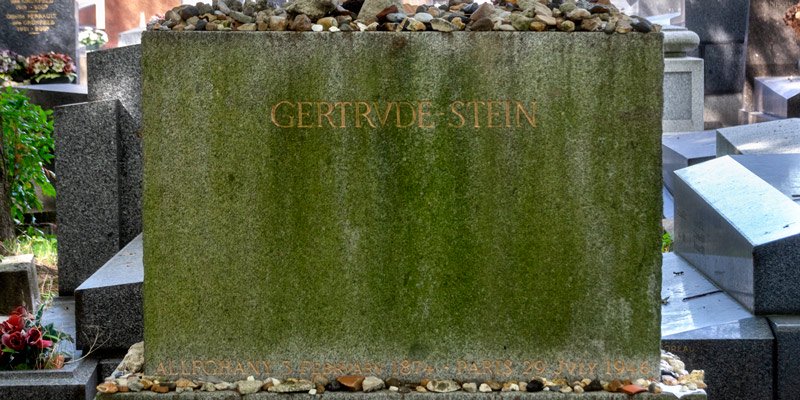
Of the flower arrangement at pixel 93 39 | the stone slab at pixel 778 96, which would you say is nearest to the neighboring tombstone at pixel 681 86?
the stone slab at pixel 778 96

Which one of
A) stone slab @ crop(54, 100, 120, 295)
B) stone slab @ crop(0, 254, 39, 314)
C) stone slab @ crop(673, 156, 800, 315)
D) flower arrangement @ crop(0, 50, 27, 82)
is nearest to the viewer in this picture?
stone slab @ crop(673, 156, 800, 315)

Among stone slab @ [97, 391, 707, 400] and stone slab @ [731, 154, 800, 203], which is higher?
stone slab @ [731, 154, 800, 203]

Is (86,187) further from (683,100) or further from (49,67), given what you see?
(49,67)

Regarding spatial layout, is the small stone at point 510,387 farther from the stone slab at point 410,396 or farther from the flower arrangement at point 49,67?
the flower arrangement at point 49,67

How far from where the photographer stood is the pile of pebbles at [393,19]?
3.61m

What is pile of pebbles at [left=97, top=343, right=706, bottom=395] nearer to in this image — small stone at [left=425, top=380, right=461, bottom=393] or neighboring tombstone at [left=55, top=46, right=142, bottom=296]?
small stone at [left=425, top=380, right=461, bottom=393]

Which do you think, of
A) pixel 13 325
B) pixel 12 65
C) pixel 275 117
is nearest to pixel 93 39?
pixel 12 65

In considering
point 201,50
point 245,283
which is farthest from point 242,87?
point 245,283

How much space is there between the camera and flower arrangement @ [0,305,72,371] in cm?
493

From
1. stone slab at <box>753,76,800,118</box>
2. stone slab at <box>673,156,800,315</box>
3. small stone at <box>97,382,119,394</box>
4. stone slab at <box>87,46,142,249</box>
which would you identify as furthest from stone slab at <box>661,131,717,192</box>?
small stone at <box>97,382,119,394</box>

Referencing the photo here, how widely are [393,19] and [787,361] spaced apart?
252cm

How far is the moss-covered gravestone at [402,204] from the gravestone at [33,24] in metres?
14.0

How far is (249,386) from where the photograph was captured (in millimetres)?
3701

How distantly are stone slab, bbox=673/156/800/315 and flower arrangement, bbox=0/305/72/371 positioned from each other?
3.30 meters
